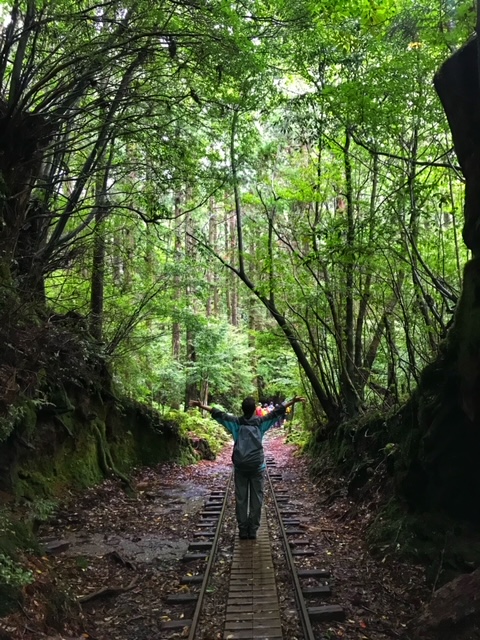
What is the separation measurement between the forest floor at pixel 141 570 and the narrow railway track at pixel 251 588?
0.16m

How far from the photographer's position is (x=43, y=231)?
382 inches

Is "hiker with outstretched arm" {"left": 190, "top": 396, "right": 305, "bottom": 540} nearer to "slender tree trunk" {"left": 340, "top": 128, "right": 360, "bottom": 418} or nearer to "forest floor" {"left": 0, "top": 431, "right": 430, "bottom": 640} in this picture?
"forest floor" {"left": 0, "top": 431, "right": 430, "bottom": 640}

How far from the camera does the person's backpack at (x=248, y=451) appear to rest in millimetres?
7395

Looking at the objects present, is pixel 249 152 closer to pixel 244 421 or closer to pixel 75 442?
pixel 75 442

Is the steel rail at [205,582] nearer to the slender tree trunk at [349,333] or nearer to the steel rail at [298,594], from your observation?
the steel rail at [298,594]

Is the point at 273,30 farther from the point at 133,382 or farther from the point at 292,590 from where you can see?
the point at 133,382

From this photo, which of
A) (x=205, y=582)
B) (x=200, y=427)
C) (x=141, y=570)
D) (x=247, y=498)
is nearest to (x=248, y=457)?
(x=247, y=498)

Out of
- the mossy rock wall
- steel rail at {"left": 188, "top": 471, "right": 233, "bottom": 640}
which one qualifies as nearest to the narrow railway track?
steel rail at {"left": 188, "top": 471, "right": 233, "bottom": 640}

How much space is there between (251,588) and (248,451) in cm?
201

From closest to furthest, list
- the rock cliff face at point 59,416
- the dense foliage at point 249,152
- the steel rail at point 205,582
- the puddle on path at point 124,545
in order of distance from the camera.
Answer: the steel rail at point 205,582, the rock cliff face at point 59,416, the puddle on path at point 124,545, the dense foliage at point 249,152

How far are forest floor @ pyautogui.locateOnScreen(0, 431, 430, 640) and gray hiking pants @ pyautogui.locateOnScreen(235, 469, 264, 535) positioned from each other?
3.23 feet

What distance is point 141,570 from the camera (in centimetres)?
658

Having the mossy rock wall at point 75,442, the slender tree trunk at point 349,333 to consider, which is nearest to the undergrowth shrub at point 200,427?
the mossy rock wall at point 75,442

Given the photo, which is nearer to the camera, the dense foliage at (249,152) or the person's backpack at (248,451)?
the person's backpack at (248,451)
